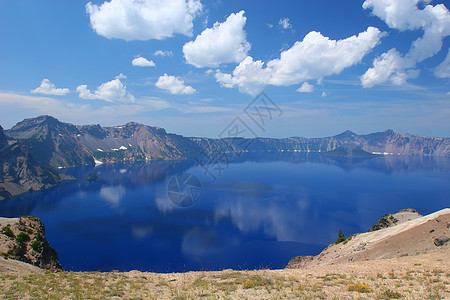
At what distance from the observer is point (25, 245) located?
131 ft

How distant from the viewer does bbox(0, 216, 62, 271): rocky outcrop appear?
1457 inches

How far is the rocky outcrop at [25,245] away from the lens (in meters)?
37.0

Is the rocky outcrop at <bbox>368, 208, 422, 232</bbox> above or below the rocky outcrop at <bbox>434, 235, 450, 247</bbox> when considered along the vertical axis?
below

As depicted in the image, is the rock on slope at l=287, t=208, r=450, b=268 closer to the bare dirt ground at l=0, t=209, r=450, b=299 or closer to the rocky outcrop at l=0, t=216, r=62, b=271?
the bare dirt ground at l=0, t=209, r=450, b=299

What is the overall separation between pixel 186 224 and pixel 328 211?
83.6m

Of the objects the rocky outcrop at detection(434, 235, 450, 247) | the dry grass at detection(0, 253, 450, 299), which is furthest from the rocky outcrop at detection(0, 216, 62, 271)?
the rocky outcrop at detection(434, 235, 450, 247)

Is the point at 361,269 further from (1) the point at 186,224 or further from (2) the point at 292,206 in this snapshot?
(2) the point at 292,206

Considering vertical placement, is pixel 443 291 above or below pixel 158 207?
above

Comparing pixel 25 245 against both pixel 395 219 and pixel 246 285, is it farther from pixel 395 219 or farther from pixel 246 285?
pixel 395 219

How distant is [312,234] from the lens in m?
108

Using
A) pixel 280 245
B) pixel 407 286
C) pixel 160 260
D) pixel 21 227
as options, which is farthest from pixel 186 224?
pixel 407 286

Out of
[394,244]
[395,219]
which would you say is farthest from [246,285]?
[395,219]

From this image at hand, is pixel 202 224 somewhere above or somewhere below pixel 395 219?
below

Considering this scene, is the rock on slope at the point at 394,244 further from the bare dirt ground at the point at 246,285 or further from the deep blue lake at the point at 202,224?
the deep blue lake at the point at 202,224
